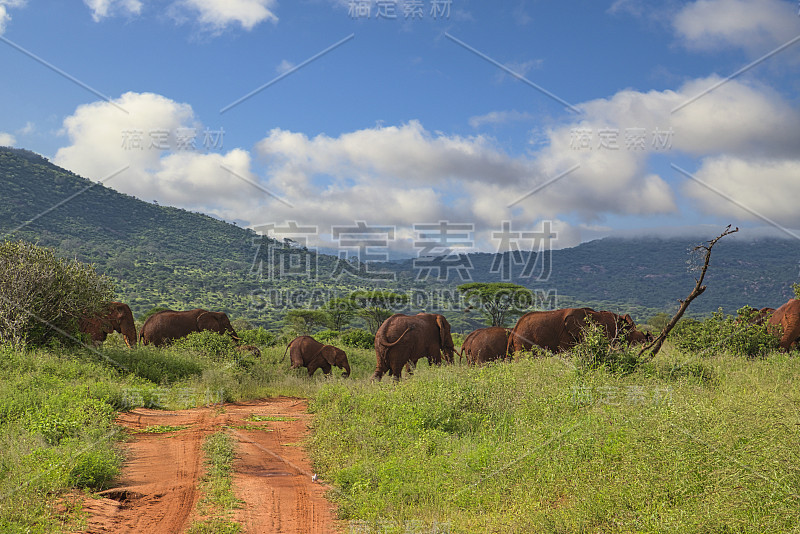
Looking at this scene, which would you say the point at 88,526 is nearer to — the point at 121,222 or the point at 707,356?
the point at 707,356

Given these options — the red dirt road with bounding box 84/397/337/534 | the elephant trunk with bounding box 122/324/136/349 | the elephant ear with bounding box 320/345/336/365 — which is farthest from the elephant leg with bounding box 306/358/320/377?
the red dirt road with bounding box 84/397/337/534

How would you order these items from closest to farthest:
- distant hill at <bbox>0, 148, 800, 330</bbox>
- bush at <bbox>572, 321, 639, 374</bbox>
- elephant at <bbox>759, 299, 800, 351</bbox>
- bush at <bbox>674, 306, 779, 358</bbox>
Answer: bush at <bbox>572, 321, 639, 374</bbox> → bush at <bbox>674, 306, 779, 358</bbox> → elephant at <bbox>759, 299, 800, 351</bbox> → distant hill at <bbox>0, 148, 800, 330</bbox>

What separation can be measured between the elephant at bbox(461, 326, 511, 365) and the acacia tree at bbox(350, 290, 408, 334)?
3104 centimetres

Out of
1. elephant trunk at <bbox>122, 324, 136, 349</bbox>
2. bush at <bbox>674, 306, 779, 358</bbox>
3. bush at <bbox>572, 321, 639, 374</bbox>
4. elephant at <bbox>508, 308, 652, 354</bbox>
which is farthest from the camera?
elephant trunk at <bbox>122, 324, 136, 349</bbox>

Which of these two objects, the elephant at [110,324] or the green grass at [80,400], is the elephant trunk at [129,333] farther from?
the green grass at [80,400]

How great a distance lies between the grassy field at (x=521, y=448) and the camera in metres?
5.41

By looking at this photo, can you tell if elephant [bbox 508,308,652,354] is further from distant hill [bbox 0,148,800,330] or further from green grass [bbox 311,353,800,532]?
distant hill [bbox 0,148,800,330]

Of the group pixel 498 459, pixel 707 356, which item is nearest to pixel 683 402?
pixel 498 459

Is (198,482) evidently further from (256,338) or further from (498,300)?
(498,300)

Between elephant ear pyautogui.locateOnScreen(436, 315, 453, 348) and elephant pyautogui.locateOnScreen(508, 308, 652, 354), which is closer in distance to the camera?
Result: elephant pyautogui.locateOnScreen(508, 308, 652, 354)

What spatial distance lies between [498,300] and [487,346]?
31.0 m

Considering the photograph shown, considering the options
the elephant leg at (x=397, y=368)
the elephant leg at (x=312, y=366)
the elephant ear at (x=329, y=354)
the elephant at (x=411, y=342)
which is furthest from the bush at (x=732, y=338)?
the elephant leg at (x=312, y=366)

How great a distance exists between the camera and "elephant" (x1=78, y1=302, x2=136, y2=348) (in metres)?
17.9

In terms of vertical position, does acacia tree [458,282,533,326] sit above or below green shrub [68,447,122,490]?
above
